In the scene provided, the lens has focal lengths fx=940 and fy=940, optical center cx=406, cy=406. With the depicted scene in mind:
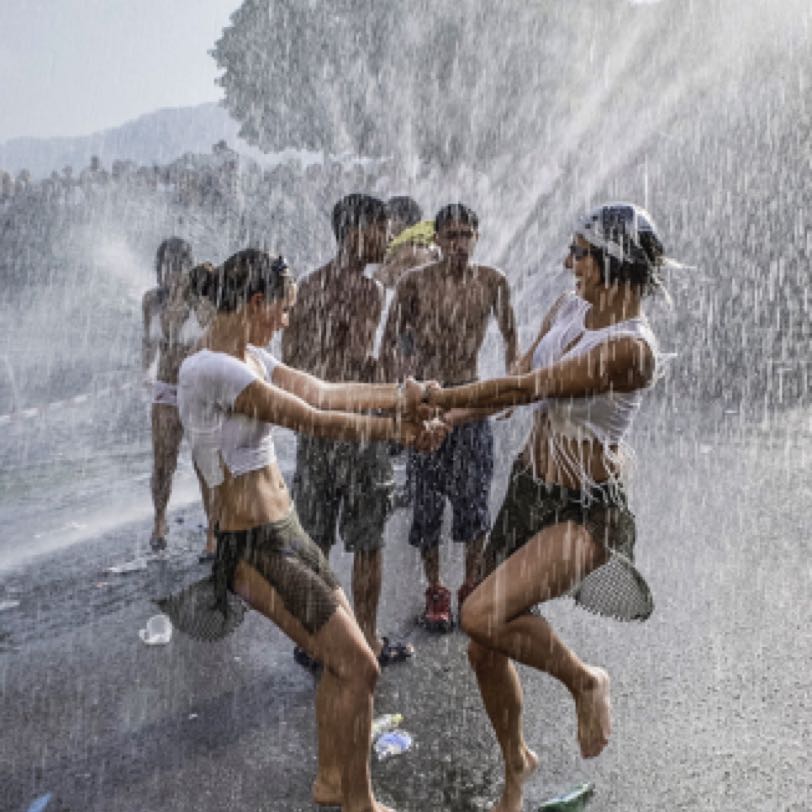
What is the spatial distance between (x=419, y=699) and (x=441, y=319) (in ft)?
5.93

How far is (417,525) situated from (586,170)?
20.0m

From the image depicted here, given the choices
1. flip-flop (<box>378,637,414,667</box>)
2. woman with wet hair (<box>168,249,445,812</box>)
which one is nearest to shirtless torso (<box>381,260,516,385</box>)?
flip-flop (<box>378,637,414,667</box>)

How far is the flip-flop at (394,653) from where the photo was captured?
13.8ft

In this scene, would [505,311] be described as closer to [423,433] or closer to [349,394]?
[423,433]

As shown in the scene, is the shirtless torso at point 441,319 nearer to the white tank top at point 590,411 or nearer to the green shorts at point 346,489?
the green shorts at point 346,489

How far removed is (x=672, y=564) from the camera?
211 inches

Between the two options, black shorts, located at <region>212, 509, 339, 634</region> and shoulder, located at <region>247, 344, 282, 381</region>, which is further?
shoulder, located at <region>247, 344, 282, 381</region>

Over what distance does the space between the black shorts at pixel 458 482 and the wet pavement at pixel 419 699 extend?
1.67ft

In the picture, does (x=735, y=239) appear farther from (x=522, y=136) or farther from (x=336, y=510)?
(x=336, y=510)

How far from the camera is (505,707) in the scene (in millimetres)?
3023

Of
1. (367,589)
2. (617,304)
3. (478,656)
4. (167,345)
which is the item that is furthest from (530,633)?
(167,345)

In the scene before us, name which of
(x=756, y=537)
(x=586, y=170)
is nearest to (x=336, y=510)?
(x=756, y=537)

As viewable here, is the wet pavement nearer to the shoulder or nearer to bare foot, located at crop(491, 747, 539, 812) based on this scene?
bare foot, located at crop(491, 747, 539, 812)

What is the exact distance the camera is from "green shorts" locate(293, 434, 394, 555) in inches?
163
